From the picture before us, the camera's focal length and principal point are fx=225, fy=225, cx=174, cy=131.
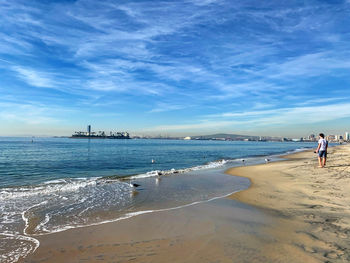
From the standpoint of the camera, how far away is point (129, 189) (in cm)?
1227

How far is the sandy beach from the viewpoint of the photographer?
14.6ft

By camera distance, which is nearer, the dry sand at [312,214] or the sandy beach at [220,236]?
the sandy beach at [220,236]

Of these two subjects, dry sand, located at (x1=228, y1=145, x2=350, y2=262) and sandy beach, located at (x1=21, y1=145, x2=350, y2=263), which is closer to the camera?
sandy beach, located at (x1=21, y1=145, x2=350, y2=263)

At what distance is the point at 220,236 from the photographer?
17.8 feet

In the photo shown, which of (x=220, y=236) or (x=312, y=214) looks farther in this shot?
(x=312, y=214)

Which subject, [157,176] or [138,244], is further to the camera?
[157,176]

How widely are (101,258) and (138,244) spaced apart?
2.91 feet

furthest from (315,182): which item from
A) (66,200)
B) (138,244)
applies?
(66,200)

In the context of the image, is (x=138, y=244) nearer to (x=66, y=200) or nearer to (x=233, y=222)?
(x=233, y=222)

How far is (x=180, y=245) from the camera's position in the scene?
5000mm

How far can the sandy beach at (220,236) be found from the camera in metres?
4.45

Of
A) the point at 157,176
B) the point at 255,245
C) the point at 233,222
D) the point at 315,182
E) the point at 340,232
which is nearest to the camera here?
the point at 255,245

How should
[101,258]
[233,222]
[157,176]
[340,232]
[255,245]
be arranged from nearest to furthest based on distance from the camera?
[101,258]
[255,245]
[340,232]
[233,222]
[157,176]

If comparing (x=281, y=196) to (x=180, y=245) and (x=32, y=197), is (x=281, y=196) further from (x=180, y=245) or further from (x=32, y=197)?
(x=32, y=197)
